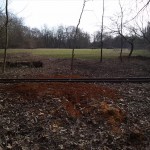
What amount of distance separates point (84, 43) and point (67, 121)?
9565 centimetres

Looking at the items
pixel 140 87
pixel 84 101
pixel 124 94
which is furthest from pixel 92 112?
pixel 140 87

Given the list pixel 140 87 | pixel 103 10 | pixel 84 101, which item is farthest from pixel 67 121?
pixel 103 10

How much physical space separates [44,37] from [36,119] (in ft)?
326

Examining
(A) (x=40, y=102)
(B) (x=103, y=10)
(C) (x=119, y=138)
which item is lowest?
(C) (x=119, y=138)

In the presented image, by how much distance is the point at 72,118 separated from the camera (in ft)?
34.7

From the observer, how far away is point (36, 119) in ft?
33.7

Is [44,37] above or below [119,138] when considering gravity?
above

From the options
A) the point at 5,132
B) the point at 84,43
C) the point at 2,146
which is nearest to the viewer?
the point at 2,146

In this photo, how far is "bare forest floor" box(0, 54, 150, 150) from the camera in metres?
9.24

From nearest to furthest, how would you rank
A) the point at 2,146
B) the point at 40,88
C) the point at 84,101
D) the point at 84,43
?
the point at 2,146 → the point at 84,101 → the point at 40,88 → the point at 84,43

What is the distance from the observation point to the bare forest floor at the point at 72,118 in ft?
30.3

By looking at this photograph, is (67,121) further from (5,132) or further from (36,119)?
(5,132)

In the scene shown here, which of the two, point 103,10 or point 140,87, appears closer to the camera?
point 140,87

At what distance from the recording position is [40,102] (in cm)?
1164
